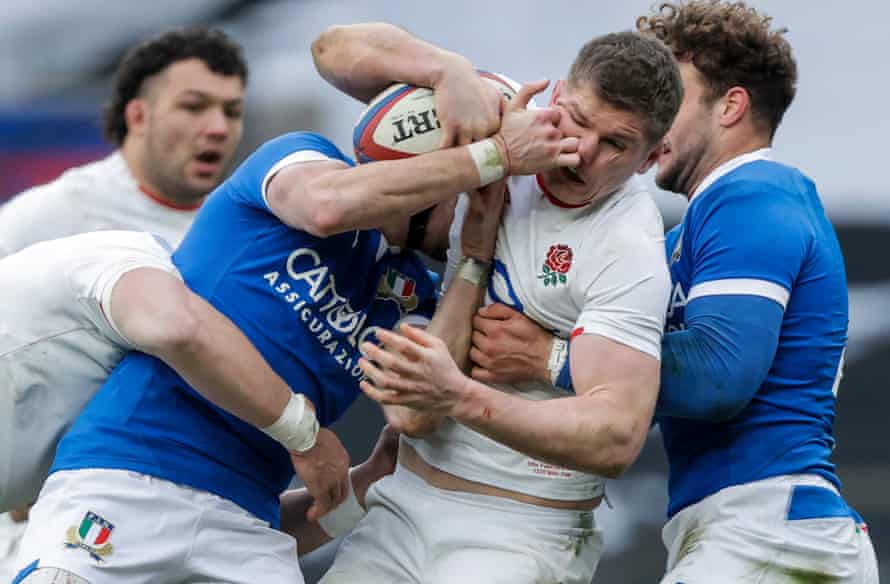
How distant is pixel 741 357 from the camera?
136 inches

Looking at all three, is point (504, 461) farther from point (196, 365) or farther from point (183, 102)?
point (183, 102)

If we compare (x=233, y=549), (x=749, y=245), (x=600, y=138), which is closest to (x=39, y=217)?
(x=233, y=549)

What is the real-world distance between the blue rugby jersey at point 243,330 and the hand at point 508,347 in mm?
320

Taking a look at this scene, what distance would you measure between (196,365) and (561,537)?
40.1 inches

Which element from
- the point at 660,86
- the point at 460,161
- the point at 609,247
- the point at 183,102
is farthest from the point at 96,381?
the point at 183,102

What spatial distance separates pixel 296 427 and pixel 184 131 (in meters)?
3.39

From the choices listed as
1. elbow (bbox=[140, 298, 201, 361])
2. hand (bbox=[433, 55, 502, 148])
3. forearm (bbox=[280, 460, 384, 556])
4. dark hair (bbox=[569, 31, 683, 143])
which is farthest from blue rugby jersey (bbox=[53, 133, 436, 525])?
dark hair (bbox=[569, 31, 683, 143])

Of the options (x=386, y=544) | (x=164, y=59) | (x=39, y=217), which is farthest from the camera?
(x=164, y=59)

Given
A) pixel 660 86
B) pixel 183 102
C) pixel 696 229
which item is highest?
pixel 660 86

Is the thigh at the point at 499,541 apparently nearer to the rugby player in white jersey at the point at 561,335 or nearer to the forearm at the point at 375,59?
the rugby player in white jersey at the point at 561,335

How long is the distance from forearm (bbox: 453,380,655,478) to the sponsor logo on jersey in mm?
628

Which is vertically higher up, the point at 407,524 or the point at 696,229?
the point at 696,229

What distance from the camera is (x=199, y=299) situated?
340 cm

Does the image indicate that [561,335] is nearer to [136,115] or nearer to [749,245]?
[749,245]
